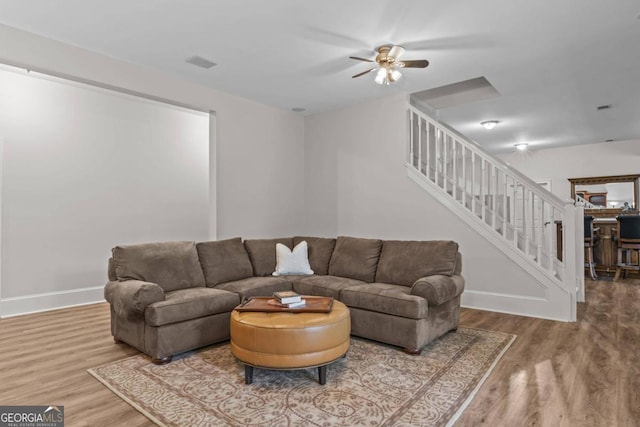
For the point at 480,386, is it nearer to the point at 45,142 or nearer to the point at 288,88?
the point at 288,88

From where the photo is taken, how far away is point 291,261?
13.9ft

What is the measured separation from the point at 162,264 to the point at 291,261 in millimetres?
1412

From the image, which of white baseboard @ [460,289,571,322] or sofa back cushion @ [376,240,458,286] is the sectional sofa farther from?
white baseboard @ [460,289,571,322]

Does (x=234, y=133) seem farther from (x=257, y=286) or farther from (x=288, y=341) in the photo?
(x=288, y=341)

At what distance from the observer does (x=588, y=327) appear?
374 cm

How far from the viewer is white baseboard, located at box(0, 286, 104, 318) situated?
425 cm

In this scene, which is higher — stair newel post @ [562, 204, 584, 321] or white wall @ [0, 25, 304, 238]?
white wall @ [0, 25, 304, 238]

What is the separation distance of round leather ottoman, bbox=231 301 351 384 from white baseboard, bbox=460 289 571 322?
2.75 metres

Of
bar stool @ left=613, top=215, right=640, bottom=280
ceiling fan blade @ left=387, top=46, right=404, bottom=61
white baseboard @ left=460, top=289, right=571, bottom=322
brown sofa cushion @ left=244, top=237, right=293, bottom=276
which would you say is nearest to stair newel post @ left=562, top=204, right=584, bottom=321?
white baseboard @ left=460, top=289, right=571, bottom=322

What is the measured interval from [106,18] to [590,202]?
937 centimetres

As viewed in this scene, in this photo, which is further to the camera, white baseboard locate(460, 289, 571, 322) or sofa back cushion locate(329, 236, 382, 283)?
white baseboard locate(460, 289, 571, 322)

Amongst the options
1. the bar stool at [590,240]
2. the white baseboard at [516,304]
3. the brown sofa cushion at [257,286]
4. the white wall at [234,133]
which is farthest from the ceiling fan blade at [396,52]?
the bar stool at [590,240]

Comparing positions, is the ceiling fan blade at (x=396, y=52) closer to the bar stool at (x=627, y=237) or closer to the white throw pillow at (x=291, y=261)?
the white throw pillow at (x=291, y=261)

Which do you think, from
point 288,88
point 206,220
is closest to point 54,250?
point 206,220
